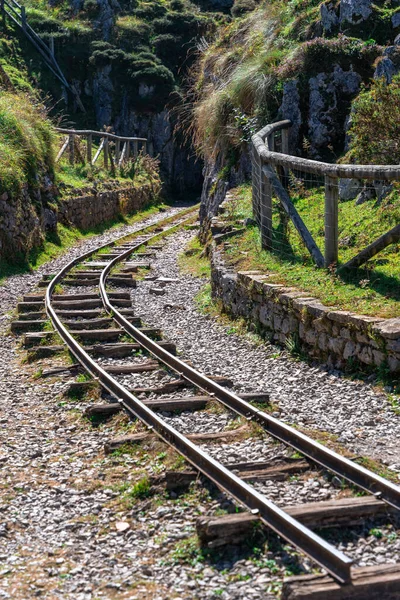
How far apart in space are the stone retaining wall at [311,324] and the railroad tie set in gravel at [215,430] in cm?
75

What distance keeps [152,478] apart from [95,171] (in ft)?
73.4

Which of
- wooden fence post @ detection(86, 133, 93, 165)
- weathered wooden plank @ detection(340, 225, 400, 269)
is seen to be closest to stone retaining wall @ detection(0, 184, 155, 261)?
wooden fence post @ detection(86, 133, 93, 165)

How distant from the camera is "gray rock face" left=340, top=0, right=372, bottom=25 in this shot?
1594 centimetres

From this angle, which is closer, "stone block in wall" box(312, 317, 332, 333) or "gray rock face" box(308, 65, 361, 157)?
"stone block in wall" box(312, 317, 332, 333)

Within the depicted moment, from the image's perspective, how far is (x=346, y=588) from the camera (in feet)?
12.0

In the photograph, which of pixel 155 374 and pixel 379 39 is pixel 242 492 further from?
pixel 379 39

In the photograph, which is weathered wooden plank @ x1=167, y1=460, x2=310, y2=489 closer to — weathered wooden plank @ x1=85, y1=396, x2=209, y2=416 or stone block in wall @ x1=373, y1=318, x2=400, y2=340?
weathered wooden plank @ x1=85, y1=396, x2=209, y2=416

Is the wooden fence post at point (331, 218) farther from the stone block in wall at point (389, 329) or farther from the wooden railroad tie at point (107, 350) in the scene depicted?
the wooden railroad tie at point (107, 350)

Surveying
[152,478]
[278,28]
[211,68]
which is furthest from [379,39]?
[152,478]

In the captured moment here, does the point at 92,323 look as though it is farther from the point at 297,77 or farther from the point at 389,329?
the point at 297,77

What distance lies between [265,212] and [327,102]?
467 cm

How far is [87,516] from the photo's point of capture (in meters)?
4.95

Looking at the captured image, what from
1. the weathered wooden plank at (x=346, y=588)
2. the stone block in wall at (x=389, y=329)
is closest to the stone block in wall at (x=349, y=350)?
Answer: the stone block in wall at (x=389, y=329)

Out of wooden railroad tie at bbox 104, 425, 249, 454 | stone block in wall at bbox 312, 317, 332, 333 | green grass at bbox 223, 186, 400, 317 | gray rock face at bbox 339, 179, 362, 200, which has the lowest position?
wooden railroad tie at bbox 104, 425, 249, 454
